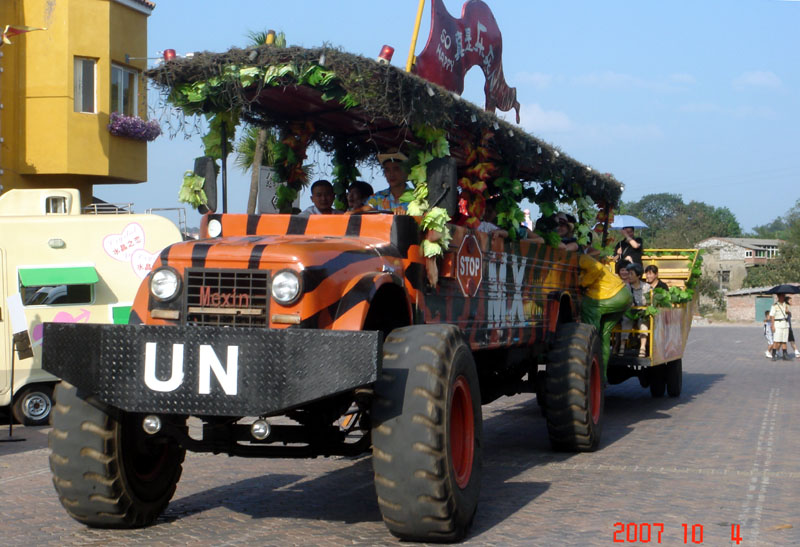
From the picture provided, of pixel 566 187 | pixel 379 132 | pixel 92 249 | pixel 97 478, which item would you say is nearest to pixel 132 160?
pixel 92 249

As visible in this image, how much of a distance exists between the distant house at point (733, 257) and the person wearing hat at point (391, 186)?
105 metres

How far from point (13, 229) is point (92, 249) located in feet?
3.26

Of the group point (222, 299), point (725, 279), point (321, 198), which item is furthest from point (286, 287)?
point (725, 279)

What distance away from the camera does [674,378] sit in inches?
629

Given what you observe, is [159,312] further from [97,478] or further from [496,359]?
[496,359]

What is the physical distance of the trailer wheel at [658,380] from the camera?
1579 centimetres

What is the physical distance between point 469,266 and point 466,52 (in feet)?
18.8

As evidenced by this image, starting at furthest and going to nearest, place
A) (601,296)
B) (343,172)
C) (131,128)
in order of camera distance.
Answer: (131,128) < (601,296) < (343,172)

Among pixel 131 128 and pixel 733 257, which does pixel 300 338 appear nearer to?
pixel 131 128

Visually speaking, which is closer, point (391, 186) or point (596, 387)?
point (391, 186)

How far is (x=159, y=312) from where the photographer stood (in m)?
6.18

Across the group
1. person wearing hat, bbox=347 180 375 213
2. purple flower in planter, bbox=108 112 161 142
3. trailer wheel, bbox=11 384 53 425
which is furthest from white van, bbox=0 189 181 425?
purple flower in planter, bbox=108 112 161 142
